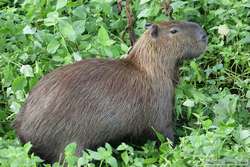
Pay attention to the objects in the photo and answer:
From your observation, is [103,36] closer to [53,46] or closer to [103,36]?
[103,36]

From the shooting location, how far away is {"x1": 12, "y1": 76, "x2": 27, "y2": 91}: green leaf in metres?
5.75

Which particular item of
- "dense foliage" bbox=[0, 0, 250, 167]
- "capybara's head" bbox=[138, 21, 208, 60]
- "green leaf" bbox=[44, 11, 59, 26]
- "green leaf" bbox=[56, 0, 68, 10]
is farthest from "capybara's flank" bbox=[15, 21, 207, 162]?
"green leaf" bbox=[56, 0, 68, 10]

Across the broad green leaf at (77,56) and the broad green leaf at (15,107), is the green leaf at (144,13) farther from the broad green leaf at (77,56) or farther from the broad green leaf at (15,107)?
the broad green leaf at (15,107)

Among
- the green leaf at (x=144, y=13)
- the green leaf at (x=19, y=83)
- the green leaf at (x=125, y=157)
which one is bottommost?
the green leaf at (x=125, y=157)

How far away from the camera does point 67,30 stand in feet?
19.9

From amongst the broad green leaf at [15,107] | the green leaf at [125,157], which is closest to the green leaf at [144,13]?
the broad green leaf at [15,107]

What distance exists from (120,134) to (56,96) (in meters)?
0.47

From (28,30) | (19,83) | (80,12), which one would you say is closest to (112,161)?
(19,83)

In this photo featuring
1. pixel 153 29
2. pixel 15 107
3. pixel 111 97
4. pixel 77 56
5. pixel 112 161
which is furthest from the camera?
pixel 77 56

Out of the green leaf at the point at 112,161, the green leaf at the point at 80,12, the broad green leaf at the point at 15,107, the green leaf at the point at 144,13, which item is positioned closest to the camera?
the green leaf at the point at 112,161

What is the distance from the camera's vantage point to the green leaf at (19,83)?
5750mm

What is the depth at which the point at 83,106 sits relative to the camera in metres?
5.12

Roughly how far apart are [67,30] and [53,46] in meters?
0.15

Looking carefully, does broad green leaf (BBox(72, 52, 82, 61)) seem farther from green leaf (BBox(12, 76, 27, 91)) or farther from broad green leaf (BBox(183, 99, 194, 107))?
broad green leaf (BBox(183, 99, 194, 107))
